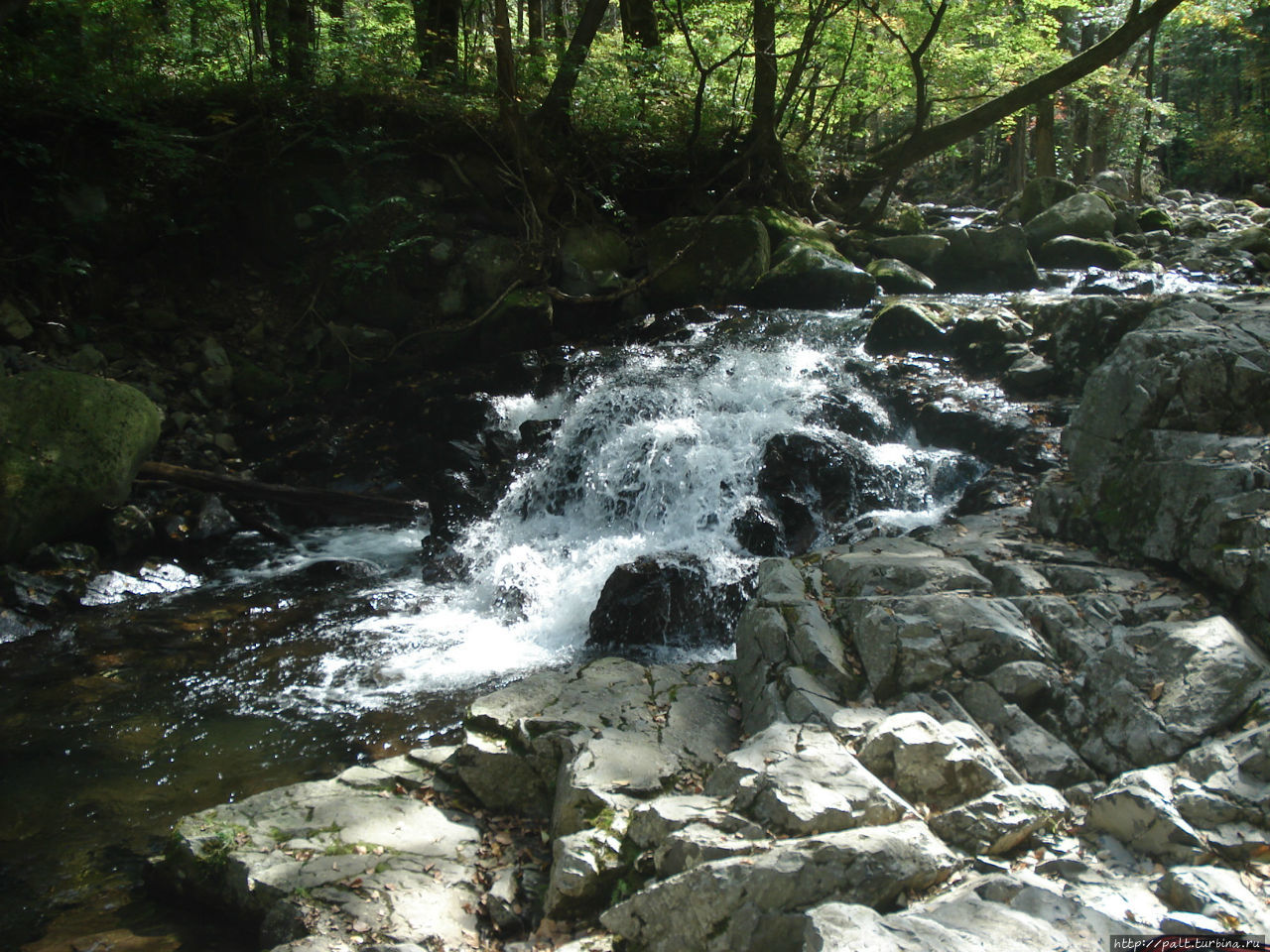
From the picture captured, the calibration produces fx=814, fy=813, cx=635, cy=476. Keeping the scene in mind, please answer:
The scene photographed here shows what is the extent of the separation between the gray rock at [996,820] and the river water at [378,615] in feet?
10.9

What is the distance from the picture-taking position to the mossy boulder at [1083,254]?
566 inches

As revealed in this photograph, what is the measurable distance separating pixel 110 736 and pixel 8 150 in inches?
321

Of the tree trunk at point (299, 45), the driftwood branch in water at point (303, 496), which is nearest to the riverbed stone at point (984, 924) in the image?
the driftwood branch in water at point (303, 496)

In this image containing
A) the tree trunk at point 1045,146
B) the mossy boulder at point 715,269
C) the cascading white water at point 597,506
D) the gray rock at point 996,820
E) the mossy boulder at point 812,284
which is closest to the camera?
the gray rock at point 996,820

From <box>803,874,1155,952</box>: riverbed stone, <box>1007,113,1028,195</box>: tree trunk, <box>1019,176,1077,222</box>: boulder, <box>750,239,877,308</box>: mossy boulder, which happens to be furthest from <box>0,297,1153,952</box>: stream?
<box>1007,113,1028,195</box>: tree trunk

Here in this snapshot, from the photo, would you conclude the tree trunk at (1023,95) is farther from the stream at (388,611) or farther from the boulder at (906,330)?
the boulder at (906,330)

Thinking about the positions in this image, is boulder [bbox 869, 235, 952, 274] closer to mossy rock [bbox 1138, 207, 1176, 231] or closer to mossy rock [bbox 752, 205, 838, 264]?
mossy rock [bbox 752, 205, 838, 264]

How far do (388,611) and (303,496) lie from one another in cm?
265

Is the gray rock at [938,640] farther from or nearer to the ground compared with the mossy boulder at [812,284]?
nearer to the ground

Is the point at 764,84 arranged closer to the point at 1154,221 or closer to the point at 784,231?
the point at 784,231

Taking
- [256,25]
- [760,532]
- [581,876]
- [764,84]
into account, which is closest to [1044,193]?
[764,84]

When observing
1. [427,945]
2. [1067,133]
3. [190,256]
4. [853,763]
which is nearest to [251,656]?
[427,945]

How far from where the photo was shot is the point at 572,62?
11.6 meters

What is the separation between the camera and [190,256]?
1162cm
